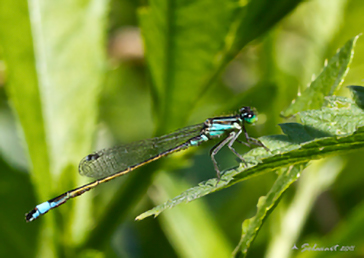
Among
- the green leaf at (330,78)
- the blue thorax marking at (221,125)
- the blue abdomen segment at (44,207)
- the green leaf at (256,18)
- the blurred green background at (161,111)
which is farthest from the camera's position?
the blue thorax marking at (221,125)

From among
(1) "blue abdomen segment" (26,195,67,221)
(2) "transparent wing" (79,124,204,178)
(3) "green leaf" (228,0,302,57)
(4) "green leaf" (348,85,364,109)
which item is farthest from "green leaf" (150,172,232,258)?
(4) "green leaf" (348,85,364,109)

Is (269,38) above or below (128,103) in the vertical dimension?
below

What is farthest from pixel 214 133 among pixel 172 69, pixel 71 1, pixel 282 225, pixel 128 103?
pixel 128 103

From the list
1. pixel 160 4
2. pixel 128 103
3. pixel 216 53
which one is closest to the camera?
pixel 160 4

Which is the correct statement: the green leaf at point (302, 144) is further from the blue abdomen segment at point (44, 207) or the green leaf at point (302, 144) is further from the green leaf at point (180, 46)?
the blue abdomen segment at point (44, 207)

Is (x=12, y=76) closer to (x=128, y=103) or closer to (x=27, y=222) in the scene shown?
(x=27, y=222)

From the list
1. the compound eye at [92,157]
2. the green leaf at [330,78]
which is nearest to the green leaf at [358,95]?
the green leaf at [330,78]

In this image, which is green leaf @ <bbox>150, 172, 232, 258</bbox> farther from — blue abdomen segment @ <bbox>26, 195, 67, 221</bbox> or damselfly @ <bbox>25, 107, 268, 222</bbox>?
blue abdomen segment @ <bbox>26, 195, 67, 221</bbox>
